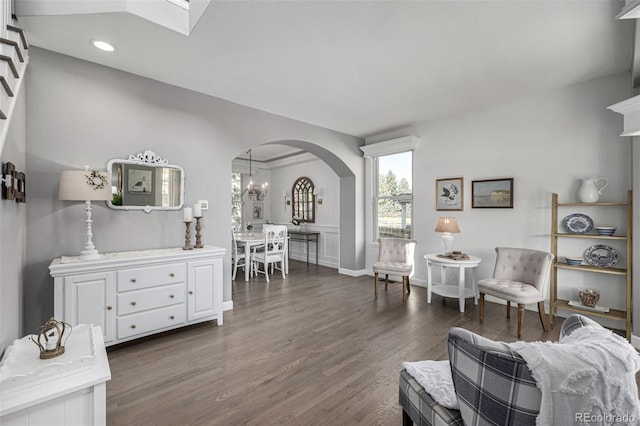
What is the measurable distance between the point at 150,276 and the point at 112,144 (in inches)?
56.7

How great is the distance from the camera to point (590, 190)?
10.2ft

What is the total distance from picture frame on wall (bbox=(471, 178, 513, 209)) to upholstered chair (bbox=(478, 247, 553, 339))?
0.74 meters

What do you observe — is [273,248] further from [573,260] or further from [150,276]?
[573,260]

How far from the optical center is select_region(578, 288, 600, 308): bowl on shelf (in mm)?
3074

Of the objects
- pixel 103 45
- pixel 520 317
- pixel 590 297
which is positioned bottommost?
pixel 520 317

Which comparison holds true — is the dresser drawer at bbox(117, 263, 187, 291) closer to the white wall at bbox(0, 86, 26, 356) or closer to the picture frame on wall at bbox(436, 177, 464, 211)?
the white wall at bbox(0, 86, 26, 356)

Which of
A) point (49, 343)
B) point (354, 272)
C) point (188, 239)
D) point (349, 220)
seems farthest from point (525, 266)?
point (49, 343)

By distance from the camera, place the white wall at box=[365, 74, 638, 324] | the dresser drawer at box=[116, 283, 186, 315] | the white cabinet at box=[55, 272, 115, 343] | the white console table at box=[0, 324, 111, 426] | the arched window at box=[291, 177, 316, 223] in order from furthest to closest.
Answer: the arched window at box=[291, 177, 316, 223] → the white wall at box=[365, 74, 638, 324] → the dresser drawer at box=[116, 283, 186, 315] → the white cabinet at box=[55, 272, 115, 343] → the white console table at box=[0, 324, 111, 426]

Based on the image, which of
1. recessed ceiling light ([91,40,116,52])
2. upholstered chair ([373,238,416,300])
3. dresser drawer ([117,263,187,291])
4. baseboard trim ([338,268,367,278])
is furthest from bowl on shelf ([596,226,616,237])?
recessed ceiling light ([91,40,116,52])

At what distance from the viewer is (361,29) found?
2.29 meters

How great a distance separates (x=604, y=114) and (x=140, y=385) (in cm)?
530

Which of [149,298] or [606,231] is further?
[606,231]

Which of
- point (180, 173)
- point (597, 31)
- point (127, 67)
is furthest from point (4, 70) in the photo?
point (597, 31)

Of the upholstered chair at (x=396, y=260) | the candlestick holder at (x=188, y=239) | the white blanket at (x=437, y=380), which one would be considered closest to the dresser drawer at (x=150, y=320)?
the candlestick holder at (x=188, y=239)
